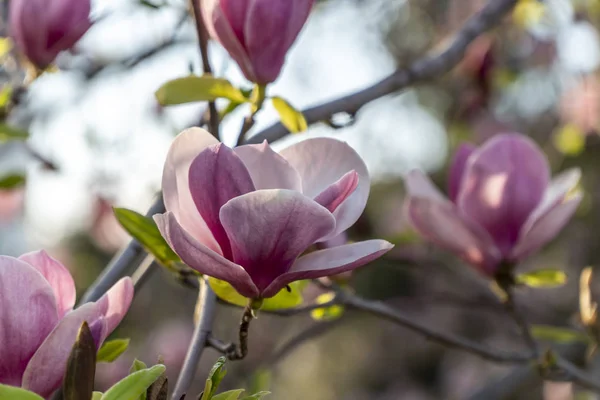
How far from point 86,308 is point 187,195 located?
0.12 meters

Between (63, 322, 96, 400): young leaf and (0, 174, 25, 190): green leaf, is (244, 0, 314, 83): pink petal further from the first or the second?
(0, 174, 25, 190): green leaf

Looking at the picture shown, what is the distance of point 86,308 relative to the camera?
53cm

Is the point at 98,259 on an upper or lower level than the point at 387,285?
upper

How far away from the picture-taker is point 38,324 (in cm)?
55

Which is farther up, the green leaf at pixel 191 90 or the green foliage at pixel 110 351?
the green leaf at pixel 191 90

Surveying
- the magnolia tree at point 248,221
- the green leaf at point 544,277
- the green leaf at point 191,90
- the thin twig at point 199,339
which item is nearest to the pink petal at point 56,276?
the magnolia tree at point 248,221

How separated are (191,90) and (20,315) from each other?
293mm

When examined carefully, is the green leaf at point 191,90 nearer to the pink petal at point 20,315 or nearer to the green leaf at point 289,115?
the green leaf at point 289,115

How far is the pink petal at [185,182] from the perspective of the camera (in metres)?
0.59

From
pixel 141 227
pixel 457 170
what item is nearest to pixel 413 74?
pixel 457 170

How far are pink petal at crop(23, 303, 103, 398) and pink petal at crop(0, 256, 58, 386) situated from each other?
2 centimetres

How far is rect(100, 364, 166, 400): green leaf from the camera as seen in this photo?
48 cm

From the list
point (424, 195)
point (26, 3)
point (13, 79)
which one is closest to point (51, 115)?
point (13, 79)

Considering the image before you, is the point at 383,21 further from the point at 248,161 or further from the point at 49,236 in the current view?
the point at 248,161
